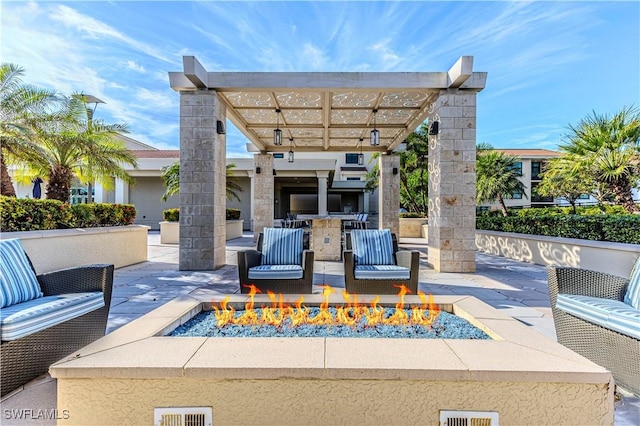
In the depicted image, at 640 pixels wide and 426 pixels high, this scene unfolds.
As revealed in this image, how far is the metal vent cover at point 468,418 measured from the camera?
1692mm

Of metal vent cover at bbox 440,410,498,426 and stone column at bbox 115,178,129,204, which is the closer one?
metal vent cover at bbox 440,410,498,426

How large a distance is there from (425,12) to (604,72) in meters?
7.27

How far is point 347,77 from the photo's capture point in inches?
252

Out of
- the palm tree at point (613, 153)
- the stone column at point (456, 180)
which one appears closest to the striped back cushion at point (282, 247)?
the stone column at point (456, 180)

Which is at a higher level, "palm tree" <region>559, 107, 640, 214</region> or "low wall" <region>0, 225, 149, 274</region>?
"palm tree" <region>559, 107, 640, 214</region>

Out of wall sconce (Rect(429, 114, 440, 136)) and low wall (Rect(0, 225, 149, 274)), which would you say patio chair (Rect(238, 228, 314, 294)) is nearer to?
low wall (Rect(0, 225, 149, 274))

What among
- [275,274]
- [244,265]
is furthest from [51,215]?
[275,274]

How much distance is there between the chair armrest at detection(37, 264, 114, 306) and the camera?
2916mm

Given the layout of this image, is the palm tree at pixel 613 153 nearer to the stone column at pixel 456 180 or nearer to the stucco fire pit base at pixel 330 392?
the stone column at pixel 456 180

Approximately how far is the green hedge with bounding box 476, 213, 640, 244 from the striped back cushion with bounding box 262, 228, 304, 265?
607 cm

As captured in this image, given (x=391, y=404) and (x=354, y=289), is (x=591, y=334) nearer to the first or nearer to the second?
(x=391, y=404)

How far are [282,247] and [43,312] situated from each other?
2.82 metres

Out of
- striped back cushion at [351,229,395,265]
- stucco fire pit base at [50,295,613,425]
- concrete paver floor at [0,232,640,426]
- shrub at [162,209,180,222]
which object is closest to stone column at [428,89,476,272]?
concrete paver floor at [0,232,640,426]

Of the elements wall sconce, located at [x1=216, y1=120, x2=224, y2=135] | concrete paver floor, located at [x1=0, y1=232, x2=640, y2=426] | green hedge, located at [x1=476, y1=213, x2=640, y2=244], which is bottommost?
concrete paver floor, located at [x1=0, y1=232, x2=640, y2=426]
